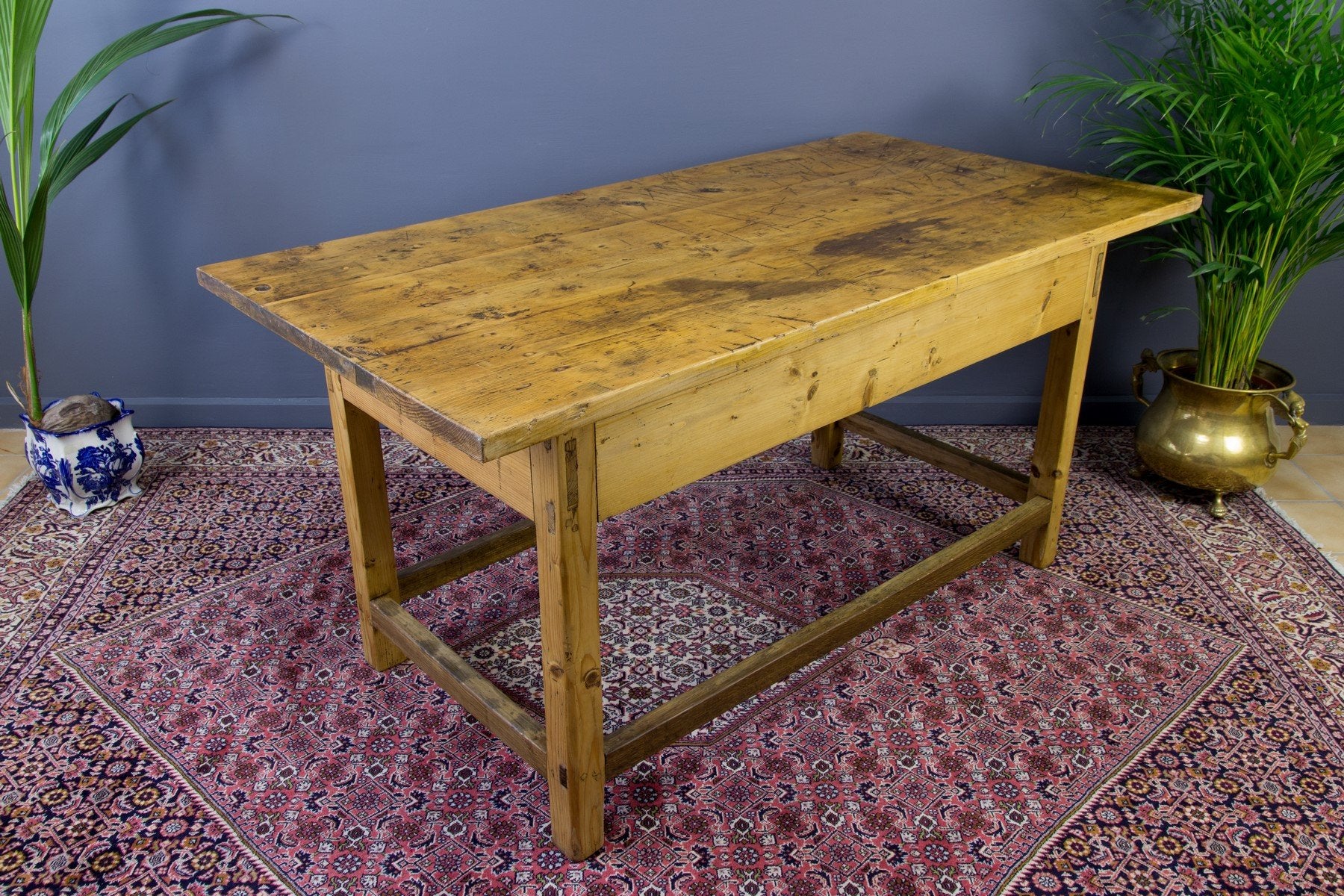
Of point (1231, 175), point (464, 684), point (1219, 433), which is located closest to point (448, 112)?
point (464, 684)

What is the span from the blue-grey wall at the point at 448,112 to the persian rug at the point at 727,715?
676 millimetres

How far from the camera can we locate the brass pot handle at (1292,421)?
3129 mm

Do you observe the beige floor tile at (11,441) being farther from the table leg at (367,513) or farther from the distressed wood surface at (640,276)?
the distressed wood surface at (640,276)

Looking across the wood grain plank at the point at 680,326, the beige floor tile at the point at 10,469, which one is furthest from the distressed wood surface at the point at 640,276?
the beige floor tile at the point at 10,469

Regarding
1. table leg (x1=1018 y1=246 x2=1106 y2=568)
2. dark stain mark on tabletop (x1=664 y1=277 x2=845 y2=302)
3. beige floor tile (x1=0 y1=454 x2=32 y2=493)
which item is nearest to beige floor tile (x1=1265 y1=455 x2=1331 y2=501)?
table leg (x1=1018 y1=246 x2=1106 y2=568)

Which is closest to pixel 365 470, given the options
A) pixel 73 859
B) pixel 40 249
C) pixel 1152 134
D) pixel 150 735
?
pixel 150 735

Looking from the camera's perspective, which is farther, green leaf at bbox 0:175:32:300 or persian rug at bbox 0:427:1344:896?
green leaf at bbox 0:175:32:300

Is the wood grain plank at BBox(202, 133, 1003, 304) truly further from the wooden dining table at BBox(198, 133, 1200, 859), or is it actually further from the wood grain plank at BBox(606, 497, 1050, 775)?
the wood grain plank at BBox(606, 497, 1050, 775)

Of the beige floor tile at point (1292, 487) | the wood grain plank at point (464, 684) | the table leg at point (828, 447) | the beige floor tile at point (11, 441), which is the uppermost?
the wood grain plank at point (464, 684)

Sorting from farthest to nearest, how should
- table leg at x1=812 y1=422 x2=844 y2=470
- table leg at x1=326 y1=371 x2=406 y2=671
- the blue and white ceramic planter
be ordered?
table leg at x1=812 y1=422 x2=844 y2=470
the blue and white ceramic planter
table leg at x1=326 y1=371 x2=406 y2=671

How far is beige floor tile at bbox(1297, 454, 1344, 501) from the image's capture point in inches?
134

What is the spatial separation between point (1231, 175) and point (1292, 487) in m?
1.09

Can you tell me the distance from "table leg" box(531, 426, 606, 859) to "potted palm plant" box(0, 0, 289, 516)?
1.87 metres

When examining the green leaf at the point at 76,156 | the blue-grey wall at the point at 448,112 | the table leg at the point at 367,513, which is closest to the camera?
the table leg at the point at 367,513
